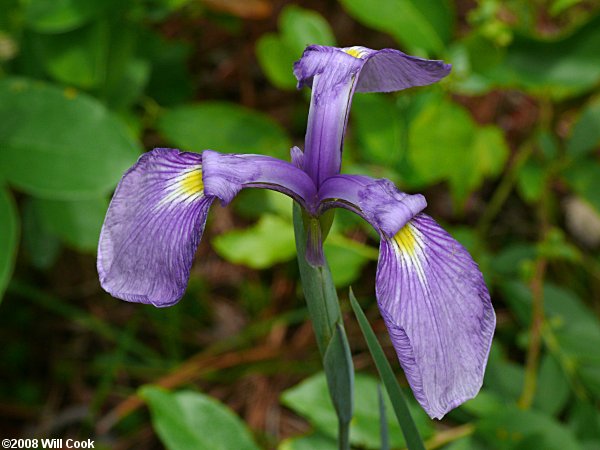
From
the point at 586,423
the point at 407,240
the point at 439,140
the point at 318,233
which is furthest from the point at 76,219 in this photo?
the point at 586,423

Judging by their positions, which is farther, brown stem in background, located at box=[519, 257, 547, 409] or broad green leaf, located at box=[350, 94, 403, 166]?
broad green leaf, located at box=[350, 94, 403, 166]

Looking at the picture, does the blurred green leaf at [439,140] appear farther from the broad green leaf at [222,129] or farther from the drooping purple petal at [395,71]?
the drooping purple petal at [395,71]

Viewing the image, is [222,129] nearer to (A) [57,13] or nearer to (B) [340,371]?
(A) [57,13]

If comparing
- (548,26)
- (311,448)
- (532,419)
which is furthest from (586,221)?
(311,448)

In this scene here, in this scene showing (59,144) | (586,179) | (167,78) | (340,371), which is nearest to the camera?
(340,371)

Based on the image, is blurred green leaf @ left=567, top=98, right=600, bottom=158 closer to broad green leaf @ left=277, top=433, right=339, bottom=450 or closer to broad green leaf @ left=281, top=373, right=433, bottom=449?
broad green leaf @ left=281, top=373, right=433, bottom=449

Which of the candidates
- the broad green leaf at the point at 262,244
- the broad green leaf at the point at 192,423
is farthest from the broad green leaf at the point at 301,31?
the broad green leaf at the point at 192,423
